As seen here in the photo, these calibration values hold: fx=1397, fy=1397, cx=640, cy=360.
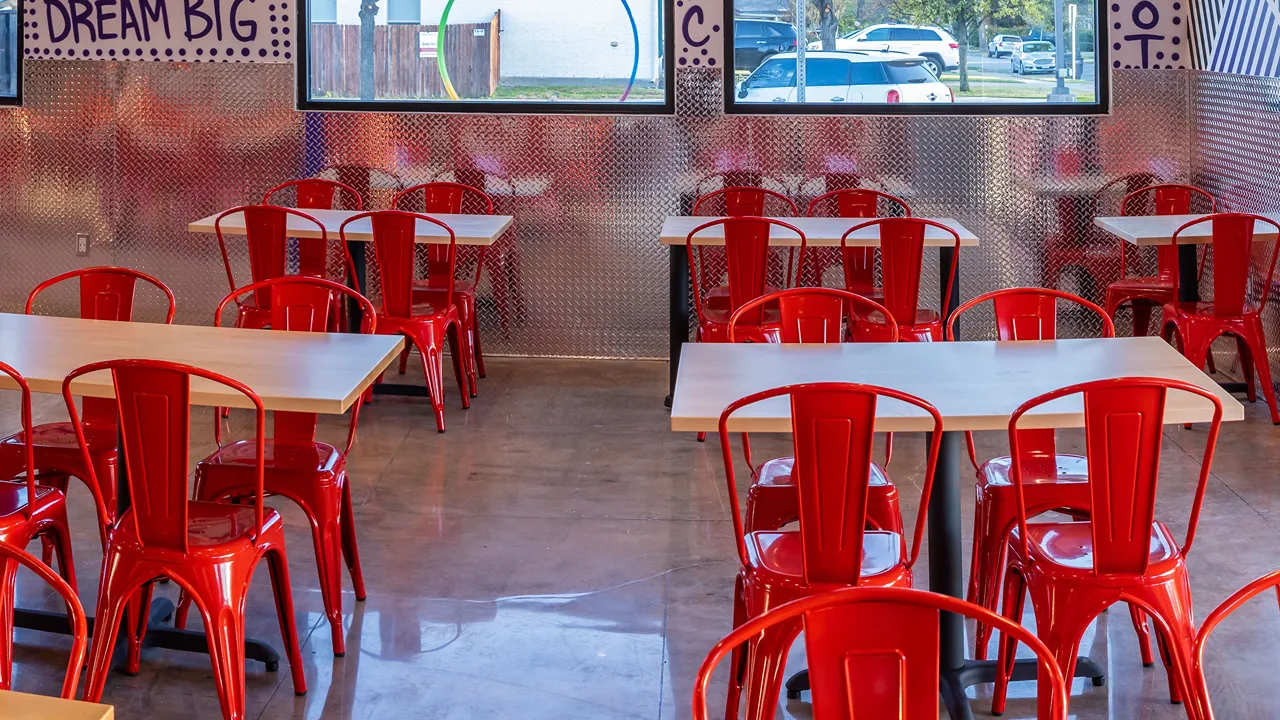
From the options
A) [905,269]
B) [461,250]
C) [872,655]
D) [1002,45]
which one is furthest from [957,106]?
[872,655]

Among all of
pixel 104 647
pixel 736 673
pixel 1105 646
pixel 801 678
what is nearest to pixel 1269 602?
pixel 1105 646

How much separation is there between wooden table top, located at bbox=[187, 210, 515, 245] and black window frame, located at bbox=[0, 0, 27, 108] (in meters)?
1.80

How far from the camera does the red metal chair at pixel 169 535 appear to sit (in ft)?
10.3

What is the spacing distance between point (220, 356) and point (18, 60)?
16.2 ft

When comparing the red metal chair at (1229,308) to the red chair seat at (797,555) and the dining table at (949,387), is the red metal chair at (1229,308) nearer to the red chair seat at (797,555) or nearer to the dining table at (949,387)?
the dining table at (949,387)

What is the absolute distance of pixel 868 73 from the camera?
7.38 meters

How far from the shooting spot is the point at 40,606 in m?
4.10

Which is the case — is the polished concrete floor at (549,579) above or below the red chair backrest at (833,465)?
below

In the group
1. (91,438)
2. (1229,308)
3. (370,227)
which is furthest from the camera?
(370,227)

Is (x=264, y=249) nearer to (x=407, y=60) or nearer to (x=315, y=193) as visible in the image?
(x=315, y=193)

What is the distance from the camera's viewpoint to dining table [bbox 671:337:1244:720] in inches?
124

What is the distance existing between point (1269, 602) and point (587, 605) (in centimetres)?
199

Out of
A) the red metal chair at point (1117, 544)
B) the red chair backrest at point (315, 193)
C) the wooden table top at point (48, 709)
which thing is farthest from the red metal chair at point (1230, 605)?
the red chair backrest at point (315, 193)

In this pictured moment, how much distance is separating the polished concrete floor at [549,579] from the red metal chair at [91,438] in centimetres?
42
